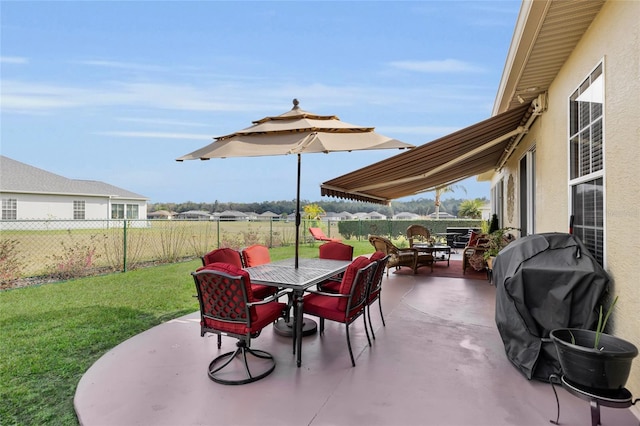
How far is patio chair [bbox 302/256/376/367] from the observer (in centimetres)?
414

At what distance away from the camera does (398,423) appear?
2.91 metres

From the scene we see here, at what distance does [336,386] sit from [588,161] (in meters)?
3.75

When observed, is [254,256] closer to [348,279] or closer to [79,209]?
[348,279]

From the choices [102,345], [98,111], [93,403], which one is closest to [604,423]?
[93,403]

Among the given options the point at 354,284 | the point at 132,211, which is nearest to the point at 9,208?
the point at 132,211

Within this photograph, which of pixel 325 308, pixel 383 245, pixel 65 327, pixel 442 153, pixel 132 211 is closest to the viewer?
pixel 325 308

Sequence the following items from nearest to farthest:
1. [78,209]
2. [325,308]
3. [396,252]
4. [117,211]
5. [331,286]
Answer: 1. [325,308]
2. [331,286]
3. [396,252]
4. [78,209]
5. [117,211]

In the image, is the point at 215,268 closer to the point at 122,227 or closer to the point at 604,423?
the point at 604,423

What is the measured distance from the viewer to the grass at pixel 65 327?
333 cm

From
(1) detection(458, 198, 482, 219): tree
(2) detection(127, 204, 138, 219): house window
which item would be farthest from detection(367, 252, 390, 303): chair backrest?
(2) detection(127, 204, 138, 219): house window

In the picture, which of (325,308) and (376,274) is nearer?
(325,308)

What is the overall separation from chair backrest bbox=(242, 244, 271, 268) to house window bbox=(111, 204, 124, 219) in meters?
29.3

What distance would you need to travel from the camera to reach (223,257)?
18.2 ft

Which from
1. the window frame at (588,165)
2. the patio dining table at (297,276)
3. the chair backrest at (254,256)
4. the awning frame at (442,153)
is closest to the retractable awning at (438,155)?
the awning frame at (442,153)
